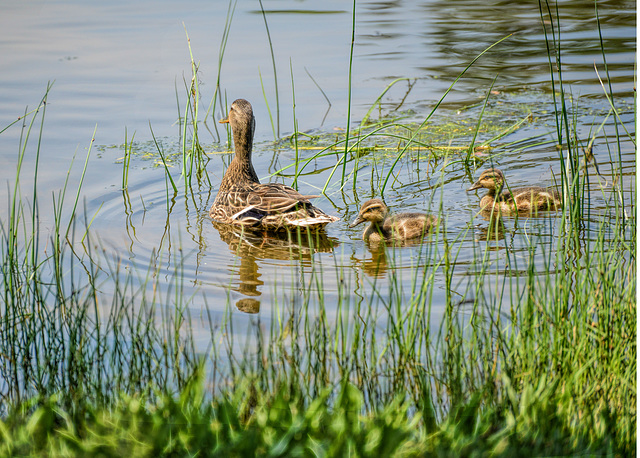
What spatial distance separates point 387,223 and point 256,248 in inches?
38.5

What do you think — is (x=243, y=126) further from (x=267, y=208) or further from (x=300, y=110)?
(x=300, y=110)

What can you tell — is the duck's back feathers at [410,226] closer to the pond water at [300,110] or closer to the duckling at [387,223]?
the duckling at [387,223]

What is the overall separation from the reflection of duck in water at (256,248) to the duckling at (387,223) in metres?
0.28

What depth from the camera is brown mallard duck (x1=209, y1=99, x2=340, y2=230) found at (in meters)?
5.96

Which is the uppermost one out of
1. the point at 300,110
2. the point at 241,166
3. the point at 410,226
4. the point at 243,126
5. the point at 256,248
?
the point at 243,126

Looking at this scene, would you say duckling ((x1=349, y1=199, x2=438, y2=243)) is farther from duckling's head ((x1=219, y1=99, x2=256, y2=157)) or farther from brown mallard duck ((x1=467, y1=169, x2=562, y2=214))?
Answer: duckling's head ((x1=219, y1=99, x2=256, y2=157))

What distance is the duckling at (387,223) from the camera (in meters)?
5.83

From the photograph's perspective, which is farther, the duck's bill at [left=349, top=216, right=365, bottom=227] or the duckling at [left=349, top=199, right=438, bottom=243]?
the duck's bill at [left=349, top=216, right=365, bottom=227]

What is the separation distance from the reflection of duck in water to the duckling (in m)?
0.28

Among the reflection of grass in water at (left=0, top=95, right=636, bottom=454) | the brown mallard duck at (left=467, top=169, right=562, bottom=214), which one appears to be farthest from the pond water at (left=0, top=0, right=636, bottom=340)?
the reflection of grass in water at (left=0, top=95, right=636, bottom=454)

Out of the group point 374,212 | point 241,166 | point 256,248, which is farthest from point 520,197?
point 241,166

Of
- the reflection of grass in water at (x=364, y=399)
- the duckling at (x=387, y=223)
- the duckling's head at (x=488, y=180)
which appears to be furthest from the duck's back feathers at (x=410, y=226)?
the reflection of grass in water at (x=364, y=399)

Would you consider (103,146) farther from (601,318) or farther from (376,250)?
(601,318)

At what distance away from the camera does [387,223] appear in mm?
5969
